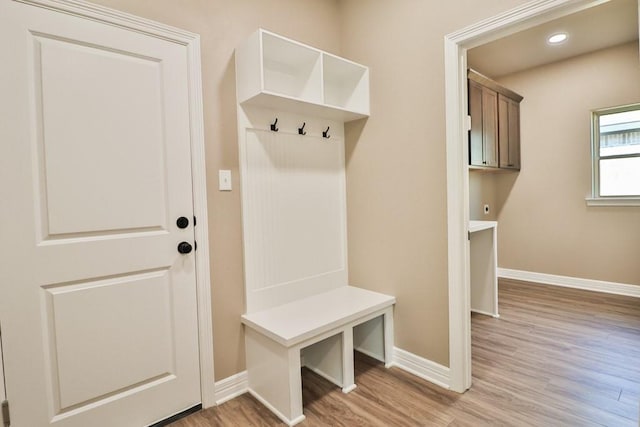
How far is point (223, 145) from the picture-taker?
190cm

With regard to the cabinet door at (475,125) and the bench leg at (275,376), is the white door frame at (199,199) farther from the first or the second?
the cabinet door at (475,125)

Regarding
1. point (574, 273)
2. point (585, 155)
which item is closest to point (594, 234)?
point (574, 273)

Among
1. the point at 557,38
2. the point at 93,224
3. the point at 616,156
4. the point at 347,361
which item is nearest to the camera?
the point at 93,224

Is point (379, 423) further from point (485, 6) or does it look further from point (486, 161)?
point (486, 161)

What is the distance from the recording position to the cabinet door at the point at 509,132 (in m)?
3.73

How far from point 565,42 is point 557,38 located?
19 centimetres

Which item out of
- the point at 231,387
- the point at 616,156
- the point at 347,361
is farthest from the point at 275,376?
the point at 616,156

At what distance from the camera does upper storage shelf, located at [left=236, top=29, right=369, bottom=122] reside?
1832mm

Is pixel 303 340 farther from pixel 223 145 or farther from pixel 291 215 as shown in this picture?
pixel 223 145

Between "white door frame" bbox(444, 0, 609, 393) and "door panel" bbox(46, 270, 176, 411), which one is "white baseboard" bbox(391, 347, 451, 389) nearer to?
"white door frame" bbox(444, 0, 609, 393)

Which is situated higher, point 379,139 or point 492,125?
point 492,125

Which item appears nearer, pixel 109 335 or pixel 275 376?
pixel 109 335

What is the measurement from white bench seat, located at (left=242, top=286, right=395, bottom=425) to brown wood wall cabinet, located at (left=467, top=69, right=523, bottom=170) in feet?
6.16

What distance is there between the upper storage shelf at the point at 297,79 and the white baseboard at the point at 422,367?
1644 mm
